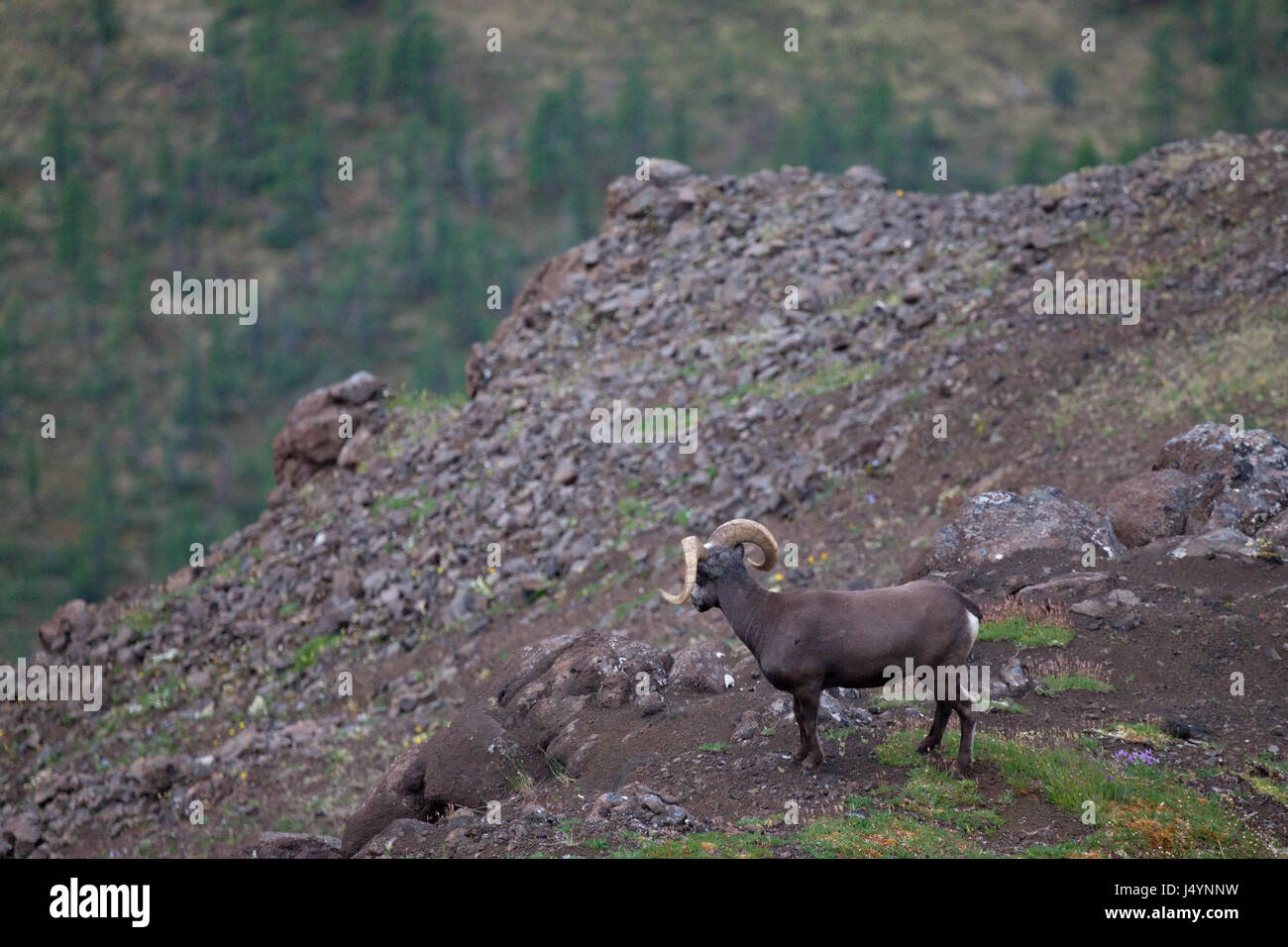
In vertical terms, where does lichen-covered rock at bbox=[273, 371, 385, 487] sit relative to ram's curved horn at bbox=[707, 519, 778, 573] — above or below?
above

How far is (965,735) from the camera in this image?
11.0m

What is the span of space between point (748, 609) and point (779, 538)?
10.9 m

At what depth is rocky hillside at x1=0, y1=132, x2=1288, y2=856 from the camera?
11430 millimetres

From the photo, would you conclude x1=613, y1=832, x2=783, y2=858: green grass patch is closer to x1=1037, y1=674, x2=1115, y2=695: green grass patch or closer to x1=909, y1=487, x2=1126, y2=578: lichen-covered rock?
x1=1037, y1=674, x2=1115, y2=695: green grass patch

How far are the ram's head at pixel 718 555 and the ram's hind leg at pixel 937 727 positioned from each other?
2.06 meters

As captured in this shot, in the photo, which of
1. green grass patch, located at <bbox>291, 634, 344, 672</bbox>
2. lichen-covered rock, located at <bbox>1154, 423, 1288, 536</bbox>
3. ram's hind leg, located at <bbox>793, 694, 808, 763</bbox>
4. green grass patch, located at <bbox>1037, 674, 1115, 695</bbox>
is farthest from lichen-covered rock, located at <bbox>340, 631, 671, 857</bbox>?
green grass patch, located at <bbox>291, 634, 344, 672</bbox>

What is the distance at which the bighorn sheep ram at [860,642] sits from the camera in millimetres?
11203

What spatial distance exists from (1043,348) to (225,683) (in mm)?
17941

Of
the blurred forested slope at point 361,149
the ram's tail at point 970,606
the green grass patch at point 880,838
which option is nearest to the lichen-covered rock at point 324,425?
the ram's tail at point 970,606

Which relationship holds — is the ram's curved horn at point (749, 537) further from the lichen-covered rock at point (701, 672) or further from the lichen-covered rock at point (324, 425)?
the lichen-covered rock at point (324, 425)

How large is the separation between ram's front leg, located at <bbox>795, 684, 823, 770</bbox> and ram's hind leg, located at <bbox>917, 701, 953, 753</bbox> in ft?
3.19

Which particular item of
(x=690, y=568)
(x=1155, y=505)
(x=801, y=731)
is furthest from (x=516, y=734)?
(x=1155, y=505)
